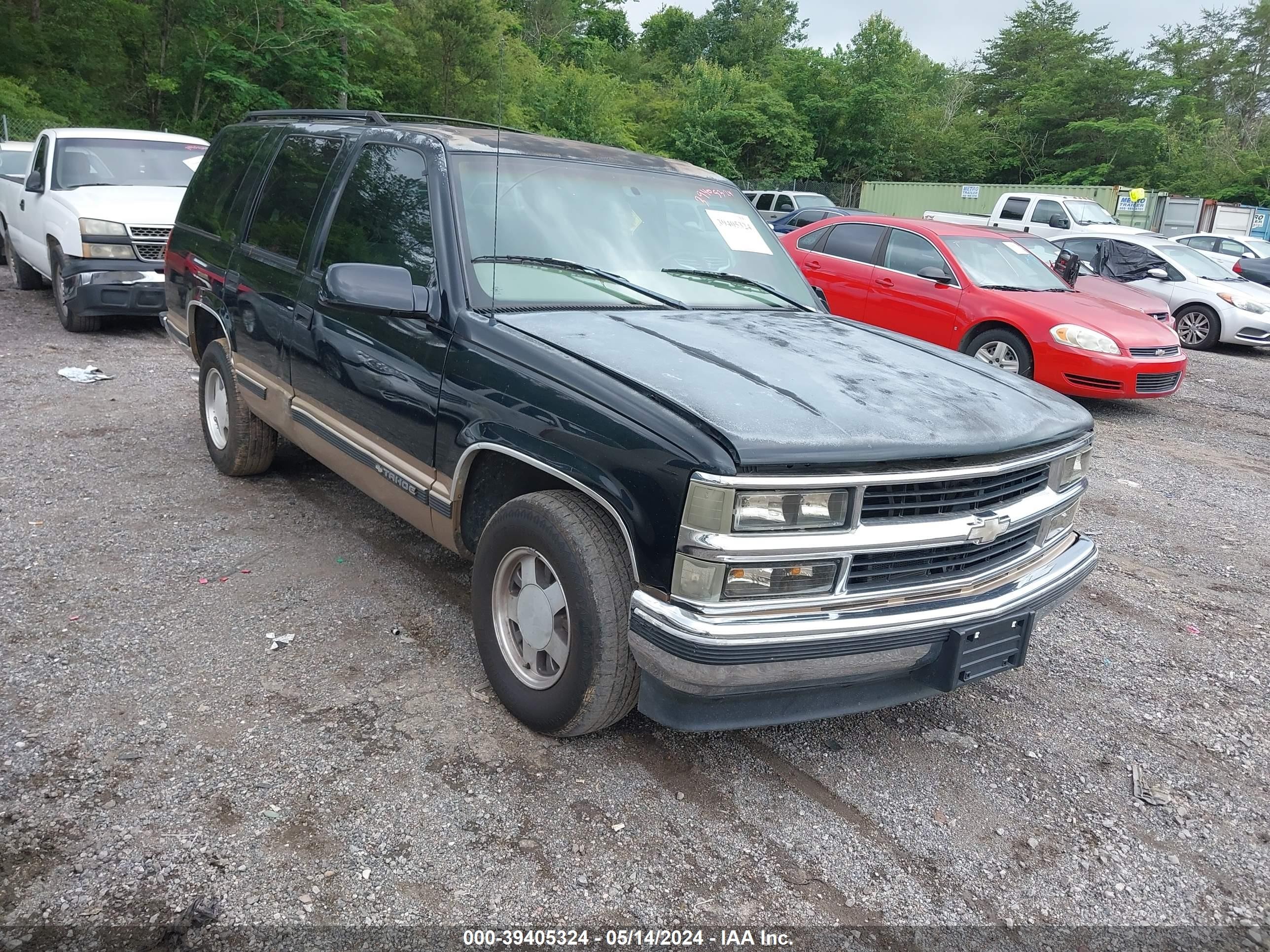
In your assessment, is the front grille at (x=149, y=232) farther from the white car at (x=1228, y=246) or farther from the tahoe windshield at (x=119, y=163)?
the white car at (x=1228, y=246)

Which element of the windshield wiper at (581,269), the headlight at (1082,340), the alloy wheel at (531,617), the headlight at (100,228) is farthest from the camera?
the headlight at (100,228)

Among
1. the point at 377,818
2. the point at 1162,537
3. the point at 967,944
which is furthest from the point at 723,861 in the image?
the point at 1162,537

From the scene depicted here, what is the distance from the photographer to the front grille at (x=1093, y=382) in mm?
8305

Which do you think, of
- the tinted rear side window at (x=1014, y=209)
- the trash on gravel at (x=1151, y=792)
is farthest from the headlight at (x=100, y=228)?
the tinted rear side window at (x=1014, y=209)

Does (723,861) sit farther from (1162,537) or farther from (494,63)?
(494,63)

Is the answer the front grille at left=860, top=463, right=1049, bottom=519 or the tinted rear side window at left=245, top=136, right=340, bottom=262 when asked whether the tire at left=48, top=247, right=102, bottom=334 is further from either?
the front grille at left=860, top=463, right=1049, bottom=519

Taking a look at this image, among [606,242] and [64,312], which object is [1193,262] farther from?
[64,312]

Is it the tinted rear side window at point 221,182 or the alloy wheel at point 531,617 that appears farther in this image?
the tinted rear side window at point 221,182

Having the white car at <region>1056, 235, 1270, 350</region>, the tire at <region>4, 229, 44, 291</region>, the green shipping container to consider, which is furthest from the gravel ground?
the green shipping container

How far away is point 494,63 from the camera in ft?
102

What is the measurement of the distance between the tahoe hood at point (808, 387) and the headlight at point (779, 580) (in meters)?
0.29

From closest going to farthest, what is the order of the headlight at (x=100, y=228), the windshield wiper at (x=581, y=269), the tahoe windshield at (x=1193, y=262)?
the windshield wiper at (x=581, y=269)
the headlight at (x=100, y=228)
the tahoe windshield at (x=1193, y=262)

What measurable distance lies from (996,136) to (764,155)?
32.1 ft

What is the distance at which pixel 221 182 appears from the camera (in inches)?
→ 205
